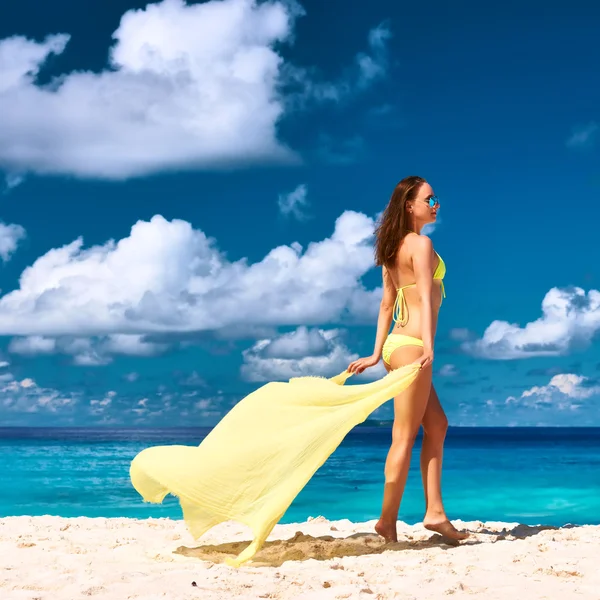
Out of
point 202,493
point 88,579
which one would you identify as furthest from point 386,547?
point 88,579

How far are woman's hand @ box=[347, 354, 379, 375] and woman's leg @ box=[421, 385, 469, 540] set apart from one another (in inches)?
17.8

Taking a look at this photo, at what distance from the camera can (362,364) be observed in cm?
530

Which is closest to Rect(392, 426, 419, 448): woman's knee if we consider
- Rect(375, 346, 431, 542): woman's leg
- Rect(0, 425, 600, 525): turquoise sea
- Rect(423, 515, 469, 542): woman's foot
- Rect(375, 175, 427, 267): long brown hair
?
Rect(375, 346, 431, 542): woman's leg

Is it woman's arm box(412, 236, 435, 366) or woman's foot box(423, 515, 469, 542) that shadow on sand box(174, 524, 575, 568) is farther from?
woman's arm box(412, 236, 435, 366)

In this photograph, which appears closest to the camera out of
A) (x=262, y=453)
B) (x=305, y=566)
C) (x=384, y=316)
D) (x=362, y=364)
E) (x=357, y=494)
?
(x=305, y=566)

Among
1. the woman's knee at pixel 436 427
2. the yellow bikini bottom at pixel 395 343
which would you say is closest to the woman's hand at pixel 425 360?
the yellow bikini bottom at pixel 395 343

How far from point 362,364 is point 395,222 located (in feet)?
3.39

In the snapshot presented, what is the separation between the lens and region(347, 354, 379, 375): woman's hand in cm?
530

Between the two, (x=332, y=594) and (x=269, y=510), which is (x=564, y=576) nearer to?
(x=332, y=594)

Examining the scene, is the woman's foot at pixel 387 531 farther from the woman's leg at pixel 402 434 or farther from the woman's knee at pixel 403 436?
the woman's knee at pixel 403 436

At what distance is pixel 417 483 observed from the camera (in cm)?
1842

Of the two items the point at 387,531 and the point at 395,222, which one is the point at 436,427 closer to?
the point at 387,531

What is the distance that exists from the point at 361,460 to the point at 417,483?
9.84m

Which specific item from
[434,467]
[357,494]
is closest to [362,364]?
[434,467]
